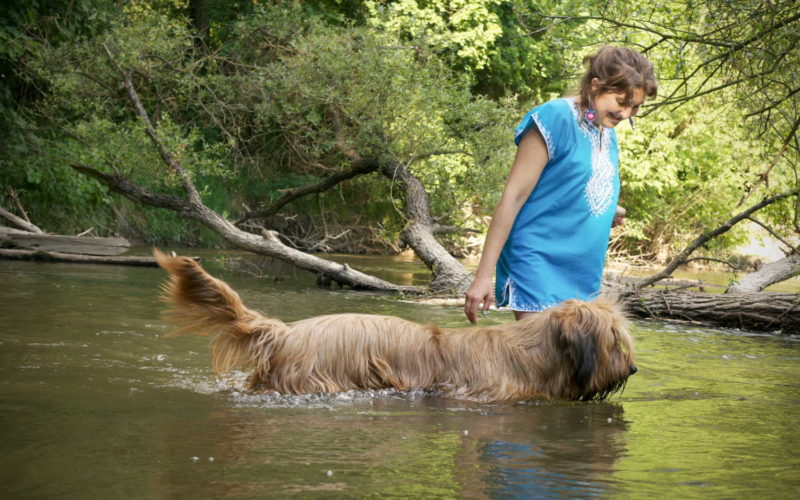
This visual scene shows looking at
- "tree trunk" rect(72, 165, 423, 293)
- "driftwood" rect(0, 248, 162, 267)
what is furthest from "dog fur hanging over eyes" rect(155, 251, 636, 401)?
"driftwood" rect(0, 248, 162, 267)

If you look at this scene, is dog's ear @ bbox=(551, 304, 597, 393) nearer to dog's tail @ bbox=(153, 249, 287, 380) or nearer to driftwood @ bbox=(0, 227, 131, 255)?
dog's tail @ bbox=(153, 249, 287, 380)

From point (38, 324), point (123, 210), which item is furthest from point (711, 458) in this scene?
point (123, 210)

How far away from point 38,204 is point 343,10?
1040cm

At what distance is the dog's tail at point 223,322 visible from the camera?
15.2ft

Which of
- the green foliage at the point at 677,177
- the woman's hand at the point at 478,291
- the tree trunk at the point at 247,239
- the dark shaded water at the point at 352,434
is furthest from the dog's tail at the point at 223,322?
the green foliage at the point at 677,177

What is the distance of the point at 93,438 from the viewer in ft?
11.7

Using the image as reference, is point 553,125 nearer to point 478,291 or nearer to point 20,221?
point 478,291

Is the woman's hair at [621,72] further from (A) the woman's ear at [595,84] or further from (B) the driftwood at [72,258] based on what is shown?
(B) the driftwood at [72,258]

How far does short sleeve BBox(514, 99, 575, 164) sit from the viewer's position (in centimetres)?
435

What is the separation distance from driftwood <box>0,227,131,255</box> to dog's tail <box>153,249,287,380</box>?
9.83 metres

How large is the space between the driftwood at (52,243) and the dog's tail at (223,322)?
9.83 meters

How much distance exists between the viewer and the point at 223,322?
4.73m

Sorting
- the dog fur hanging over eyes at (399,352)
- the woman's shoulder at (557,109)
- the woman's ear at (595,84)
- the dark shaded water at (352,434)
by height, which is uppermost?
the woman's ear at (595,84)

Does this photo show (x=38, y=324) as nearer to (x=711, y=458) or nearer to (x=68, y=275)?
(x=68, y=275)
